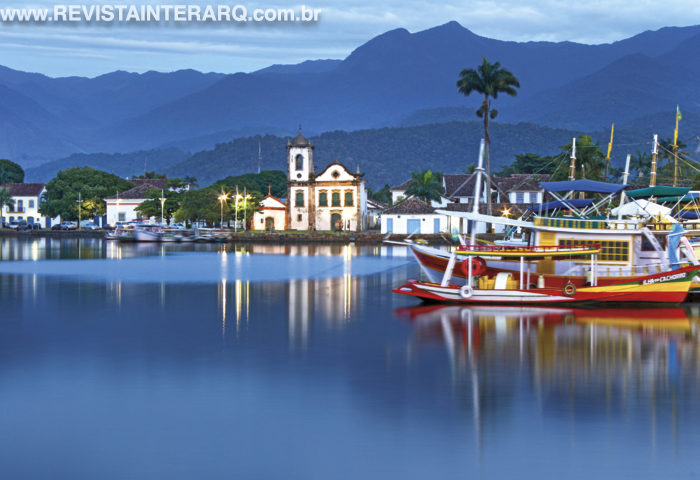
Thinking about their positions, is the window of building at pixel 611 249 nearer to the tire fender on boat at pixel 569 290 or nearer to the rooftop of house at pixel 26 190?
the tire fender on boat at pixel 569 290

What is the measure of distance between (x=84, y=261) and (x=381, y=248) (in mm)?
31397

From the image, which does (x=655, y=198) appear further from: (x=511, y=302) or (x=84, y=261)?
(x=84, y=261)

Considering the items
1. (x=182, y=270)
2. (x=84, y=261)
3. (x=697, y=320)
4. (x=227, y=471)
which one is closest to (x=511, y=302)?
(x=697, y=320)

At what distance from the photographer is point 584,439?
14945mm

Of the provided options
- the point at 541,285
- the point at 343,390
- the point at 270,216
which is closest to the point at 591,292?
the point at 541,285

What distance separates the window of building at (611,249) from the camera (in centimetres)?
3161

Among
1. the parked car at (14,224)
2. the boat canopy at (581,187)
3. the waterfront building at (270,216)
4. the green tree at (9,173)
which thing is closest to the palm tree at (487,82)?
the waterfront building at (270,216)

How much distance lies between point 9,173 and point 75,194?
3772 centimetres

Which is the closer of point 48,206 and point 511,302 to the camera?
point 511,302

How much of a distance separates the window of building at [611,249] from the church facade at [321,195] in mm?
68020

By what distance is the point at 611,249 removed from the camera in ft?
104

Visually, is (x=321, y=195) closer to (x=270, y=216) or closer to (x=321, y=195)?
(x=321, y=195)

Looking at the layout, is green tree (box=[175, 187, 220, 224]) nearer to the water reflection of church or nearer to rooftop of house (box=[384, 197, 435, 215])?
rooftop of house (box=[384, 197, 435, 215])

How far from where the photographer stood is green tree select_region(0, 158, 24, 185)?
146 m
